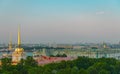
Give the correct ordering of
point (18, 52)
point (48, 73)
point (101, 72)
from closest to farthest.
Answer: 1. point (48, 73)
2. point (101, 72)
3. point (18, 52)

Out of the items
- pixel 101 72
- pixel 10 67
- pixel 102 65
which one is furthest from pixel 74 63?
pixel 101 72

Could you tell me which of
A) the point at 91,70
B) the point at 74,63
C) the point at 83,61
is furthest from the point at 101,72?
the point at 83,61

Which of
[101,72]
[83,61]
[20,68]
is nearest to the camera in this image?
[101,72]

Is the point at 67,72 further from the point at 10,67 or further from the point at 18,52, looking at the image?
the point at 18,52

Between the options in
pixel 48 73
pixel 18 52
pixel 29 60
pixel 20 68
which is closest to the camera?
pixel 48 73

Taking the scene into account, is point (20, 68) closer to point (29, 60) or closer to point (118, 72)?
point (29, 60)

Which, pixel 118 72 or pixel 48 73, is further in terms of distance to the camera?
pixel 118 72

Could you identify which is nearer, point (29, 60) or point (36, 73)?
point (36, 73)

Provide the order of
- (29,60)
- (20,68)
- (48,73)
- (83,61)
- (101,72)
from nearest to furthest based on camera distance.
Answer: (48,73), (101,72), (20,68), (29,60), (83,61)
